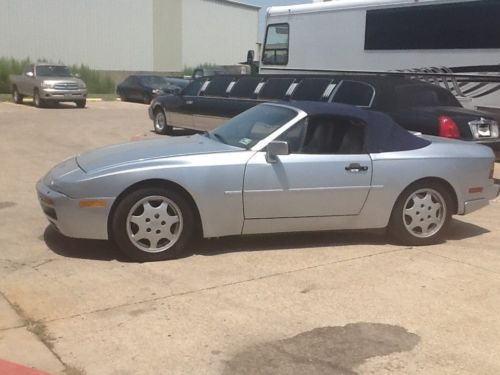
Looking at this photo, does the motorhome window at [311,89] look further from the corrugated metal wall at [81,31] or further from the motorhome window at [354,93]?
the corrugated metal wall at [81,31]

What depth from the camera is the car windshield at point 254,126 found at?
19.4ft

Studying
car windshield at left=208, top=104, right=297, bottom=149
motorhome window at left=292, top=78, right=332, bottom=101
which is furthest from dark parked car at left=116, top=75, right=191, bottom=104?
car windshield at left=208, top=104, right=297, bottom=149

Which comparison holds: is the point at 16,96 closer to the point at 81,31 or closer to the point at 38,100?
the point at 38,100

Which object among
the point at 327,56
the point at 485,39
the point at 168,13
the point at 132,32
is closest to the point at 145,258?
the point at 485,39

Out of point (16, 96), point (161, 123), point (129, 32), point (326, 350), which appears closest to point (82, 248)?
point (326, 350)

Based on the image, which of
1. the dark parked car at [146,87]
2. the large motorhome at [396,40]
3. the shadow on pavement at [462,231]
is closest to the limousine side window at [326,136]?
the shadow on pavement at [462,231]

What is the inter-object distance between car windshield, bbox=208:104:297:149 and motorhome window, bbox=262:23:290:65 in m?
9.96

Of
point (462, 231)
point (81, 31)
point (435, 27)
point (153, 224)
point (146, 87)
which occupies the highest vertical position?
point (81, 31)

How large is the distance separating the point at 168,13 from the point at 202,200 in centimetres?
4239

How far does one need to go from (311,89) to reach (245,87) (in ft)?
6.96

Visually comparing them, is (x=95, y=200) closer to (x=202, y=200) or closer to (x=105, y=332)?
(x=202, y=200)

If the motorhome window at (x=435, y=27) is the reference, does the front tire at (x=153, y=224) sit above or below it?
below

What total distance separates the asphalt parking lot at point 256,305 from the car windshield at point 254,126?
3.18ft

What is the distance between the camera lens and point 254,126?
6.16 m
